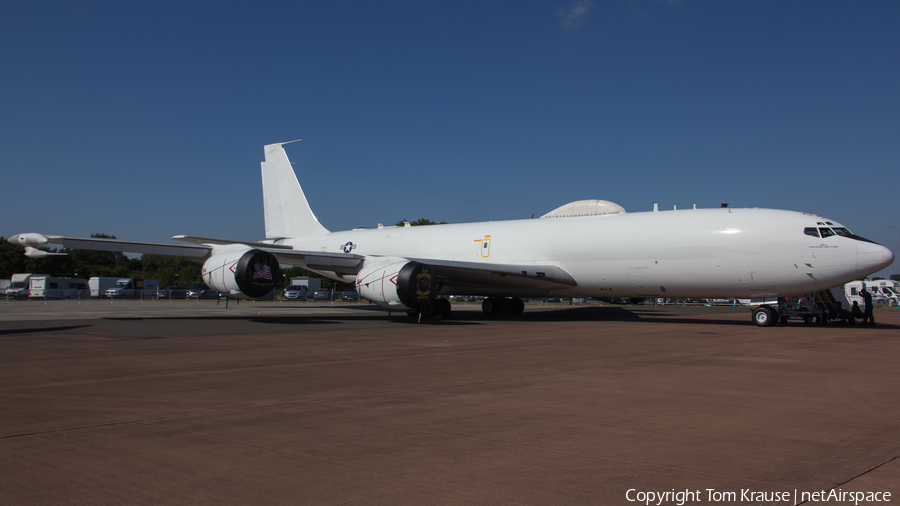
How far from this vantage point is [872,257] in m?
17.2

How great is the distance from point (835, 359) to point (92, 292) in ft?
215

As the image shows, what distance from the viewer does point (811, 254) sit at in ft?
Result: 58.2

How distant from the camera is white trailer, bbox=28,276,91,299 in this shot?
53094 mm

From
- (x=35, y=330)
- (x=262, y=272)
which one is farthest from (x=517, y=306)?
(x=35, y=330)

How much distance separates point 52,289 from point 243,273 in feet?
154

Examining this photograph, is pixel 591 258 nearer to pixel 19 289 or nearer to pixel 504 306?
pixel 504 306

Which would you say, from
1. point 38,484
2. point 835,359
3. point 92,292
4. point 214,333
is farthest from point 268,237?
point 92,292

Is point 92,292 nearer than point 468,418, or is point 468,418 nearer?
point 468,418

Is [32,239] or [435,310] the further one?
[435,310]

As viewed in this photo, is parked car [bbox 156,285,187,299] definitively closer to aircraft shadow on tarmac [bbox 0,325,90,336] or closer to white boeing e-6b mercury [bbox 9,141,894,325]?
white boeing e-6b mercury [bbox 9,141,894,325]

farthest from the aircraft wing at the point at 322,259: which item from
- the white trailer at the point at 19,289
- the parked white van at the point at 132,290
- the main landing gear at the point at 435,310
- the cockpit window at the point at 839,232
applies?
the white trailer at the point at 19,289

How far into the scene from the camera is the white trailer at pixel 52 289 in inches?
2090

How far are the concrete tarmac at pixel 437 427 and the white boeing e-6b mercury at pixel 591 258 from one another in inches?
311

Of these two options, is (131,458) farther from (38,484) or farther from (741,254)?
(741,254)
